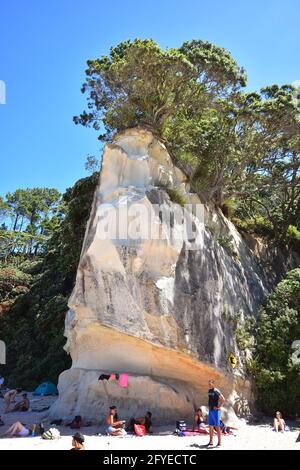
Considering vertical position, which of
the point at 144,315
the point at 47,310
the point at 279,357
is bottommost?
the point at 279,357

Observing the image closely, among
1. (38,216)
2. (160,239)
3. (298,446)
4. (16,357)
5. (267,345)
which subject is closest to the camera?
(298,446)

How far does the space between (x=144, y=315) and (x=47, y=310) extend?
14337mm

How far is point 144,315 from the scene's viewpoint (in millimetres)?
13219

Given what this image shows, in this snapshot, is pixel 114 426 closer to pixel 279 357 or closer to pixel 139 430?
pixel 139 430

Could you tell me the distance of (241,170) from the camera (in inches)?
739

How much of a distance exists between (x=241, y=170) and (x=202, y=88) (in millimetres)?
3924

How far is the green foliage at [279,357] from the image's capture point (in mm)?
14133

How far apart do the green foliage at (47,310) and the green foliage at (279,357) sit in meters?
8.86

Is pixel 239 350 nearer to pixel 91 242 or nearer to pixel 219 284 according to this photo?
pixel 219 284

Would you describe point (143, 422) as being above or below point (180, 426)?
above

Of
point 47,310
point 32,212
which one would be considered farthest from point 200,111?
point 32,212

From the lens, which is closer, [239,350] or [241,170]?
[239,350]

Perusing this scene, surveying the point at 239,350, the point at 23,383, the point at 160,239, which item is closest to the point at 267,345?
the point at 239,350

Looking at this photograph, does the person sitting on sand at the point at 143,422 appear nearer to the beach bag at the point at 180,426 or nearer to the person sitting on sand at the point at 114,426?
the person sitting on sand at the point at 114,426
